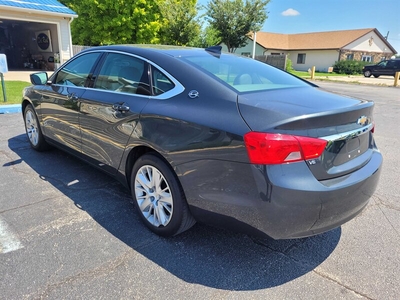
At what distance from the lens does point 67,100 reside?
12.2 feet

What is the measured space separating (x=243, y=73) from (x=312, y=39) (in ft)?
148

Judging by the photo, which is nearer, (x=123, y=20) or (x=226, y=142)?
(x=226, y=142)

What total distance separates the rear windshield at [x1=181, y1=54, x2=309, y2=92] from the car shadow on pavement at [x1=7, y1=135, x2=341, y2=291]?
4.40ft

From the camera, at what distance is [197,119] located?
2289mm

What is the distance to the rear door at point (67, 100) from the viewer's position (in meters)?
3.59

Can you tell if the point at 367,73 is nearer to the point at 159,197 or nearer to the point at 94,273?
the point at 159,197

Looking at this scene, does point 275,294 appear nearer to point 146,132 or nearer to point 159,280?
point 159,280

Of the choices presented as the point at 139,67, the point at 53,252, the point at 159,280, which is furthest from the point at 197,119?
the point at 53,252

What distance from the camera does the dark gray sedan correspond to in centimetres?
199

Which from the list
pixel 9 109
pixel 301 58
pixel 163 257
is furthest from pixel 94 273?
pixel 301 58

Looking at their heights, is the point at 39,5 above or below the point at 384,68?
above

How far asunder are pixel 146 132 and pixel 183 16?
23.2 metres

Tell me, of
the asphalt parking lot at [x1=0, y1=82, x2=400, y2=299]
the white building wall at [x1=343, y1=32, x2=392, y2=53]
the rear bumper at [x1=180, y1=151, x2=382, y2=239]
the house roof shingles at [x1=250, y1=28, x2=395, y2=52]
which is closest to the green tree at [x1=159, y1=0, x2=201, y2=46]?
the house roof shingles at [x1=250, y1=28, x2=395, y2=52]

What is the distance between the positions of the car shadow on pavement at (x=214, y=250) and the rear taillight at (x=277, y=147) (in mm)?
934
